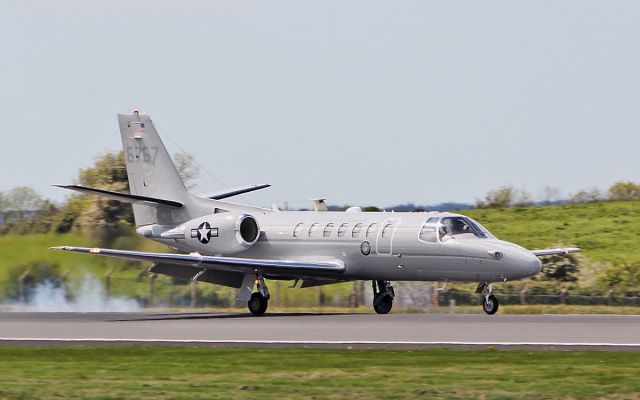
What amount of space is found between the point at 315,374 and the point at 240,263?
63.4ft

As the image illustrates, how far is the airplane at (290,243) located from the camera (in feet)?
120

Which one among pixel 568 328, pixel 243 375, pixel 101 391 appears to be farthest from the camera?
pixel 568 328

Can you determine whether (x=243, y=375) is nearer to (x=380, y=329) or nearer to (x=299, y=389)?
(x=299, y=389)

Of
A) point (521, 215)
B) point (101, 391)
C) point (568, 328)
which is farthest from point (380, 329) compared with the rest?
point (521, 215)

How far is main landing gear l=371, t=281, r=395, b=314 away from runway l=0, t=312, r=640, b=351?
317cm

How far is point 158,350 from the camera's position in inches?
924

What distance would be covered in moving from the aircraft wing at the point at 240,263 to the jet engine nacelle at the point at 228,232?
139 cm

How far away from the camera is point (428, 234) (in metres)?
37.1

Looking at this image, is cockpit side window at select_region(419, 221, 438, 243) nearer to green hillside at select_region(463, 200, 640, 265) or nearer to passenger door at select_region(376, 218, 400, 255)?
passenger door at select_region(376, 218, 400, 255)

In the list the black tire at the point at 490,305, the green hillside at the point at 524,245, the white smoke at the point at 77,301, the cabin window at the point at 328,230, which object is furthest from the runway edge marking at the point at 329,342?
the green hillside at the point at 524,245

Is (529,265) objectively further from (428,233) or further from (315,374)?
(315,374)

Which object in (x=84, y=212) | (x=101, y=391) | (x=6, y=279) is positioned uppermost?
(x=84, y=212)

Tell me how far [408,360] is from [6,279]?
27448 millimetres

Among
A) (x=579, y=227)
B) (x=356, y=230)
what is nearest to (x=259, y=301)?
(x=356, y=230)
